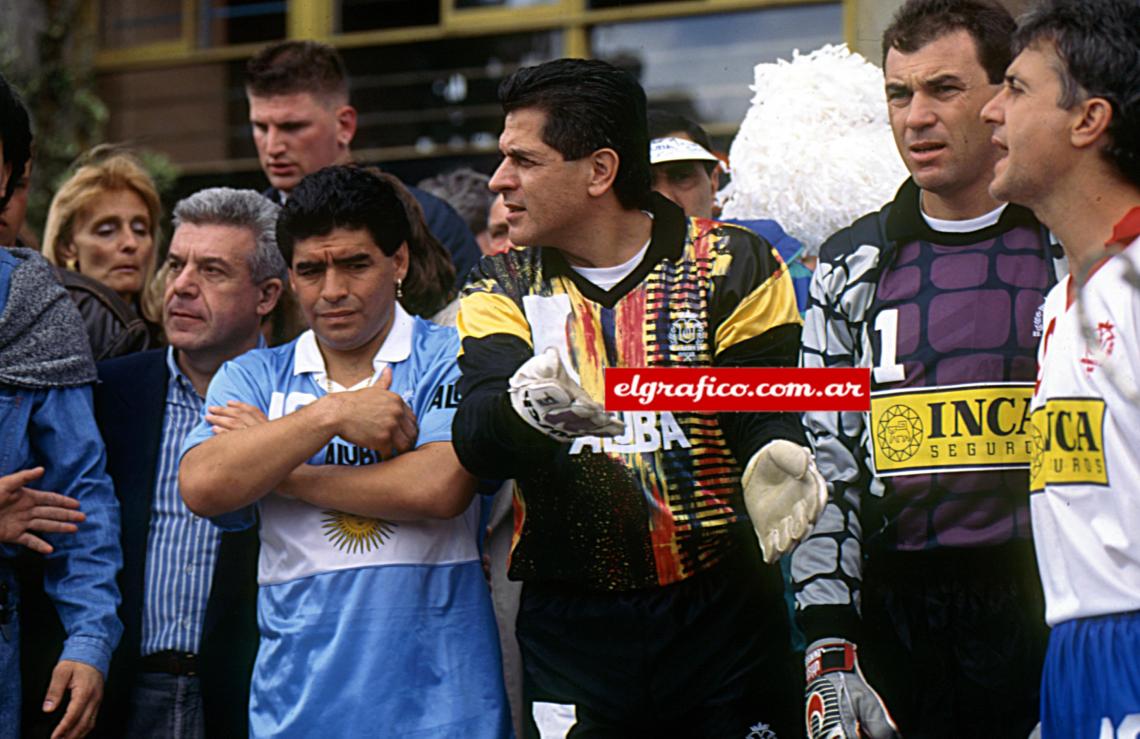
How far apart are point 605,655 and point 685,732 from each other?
0.21m

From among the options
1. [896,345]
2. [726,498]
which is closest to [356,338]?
[726,498]

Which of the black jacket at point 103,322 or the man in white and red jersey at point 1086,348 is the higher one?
the black jacket at point 103,322

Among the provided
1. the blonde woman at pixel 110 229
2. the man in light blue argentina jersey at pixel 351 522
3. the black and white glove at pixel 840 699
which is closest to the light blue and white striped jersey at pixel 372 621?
the man in light blue argentina jersey at pixel 351 522

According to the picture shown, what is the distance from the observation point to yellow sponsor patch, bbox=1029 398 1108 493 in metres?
2.40

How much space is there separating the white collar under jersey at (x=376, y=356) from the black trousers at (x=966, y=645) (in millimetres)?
1234

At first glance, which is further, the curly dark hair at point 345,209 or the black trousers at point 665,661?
the curly dark hair at point 345,209

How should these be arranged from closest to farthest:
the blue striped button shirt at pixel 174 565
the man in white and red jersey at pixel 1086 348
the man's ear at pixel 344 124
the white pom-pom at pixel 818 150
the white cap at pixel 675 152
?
the man in white and red jersey at pixel 1086 348 < the blue striped button shirt at pixel 174 565 < the white pom-pom at pixel 818 150 < the white cap at pixel 675 152 < the man's ear at pixel 344 124

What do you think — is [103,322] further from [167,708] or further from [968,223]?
[968,223]

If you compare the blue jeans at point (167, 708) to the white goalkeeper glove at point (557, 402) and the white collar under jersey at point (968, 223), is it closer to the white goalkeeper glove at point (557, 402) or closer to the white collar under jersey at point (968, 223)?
the white goalkeeper glove at point (557, 402)

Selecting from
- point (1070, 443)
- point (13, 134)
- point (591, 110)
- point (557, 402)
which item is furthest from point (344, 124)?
point (1070, 443)

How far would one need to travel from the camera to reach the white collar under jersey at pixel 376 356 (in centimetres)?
332

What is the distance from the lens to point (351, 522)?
10.3 feet

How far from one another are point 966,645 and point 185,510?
1.92 m

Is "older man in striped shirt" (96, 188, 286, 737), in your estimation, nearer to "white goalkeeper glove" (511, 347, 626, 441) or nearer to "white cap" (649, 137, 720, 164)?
"white cap" (649, 137, 720, 164)
